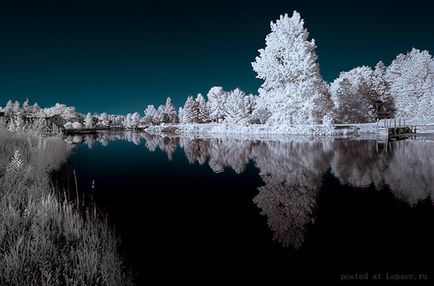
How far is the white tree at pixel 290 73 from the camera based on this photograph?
120 feet

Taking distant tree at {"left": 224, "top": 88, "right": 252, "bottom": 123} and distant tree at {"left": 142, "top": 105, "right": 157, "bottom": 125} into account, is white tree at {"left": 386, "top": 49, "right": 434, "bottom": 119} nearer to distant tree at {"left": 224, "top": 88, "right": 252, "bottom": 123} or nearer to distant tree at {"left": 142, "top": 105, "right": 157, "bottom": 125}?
distant tree at {"left": 224, "top": 88, "right": 252, "bottom": 123}

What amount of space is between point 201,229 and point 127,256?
1.66m

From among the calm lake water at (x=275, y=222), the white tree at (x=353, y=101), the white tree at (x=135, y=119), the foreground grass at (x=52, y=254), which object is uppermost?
the white tree at (x=135, y=119)

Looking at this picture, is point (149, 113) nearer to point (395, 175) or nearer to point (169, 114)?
point (169, 114)

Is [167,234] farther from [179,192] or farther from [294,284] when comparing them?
[179,192]

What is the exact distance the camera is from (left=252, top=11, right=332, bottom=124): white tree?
1446 inches

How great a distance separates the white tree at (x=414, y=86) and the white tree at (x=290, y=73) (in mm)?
29131

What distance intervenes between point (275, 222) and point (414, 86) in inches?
2682

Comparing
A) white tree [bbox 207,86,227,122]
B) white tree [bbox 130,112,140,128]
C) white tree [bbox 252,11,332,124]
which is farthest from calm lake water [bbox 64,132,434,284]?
white tree [bbox 130,112,140,128]

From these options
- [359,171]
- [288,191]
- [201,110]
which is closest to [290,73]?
[359,171]

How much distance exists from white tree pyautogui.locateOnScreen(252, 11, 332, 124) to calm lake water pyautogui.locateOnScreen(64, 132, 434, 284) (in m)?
25.5

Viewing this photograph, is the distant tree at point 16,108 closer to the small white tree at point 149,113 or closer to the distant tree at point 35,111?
the distant tree at point 35,111

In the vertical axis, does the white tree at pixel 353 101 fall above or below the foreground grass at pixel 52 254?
above

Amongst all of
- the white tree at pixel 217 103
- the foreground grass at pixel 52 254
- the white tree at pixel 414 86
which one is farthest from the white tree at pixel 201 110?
the foreground grass at pixel 52 254
